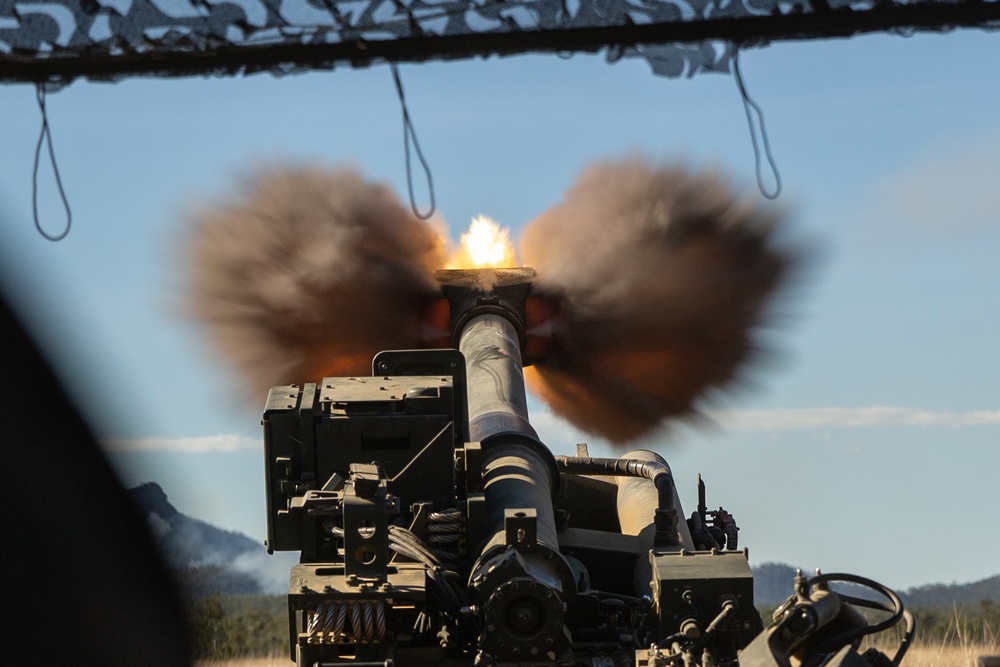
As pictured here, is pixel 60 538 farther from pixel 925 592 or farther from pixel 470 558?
pixel 925 592

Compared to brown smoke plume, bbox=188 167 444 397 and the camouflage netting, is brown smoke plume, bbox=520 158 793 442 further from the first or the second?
the camouflage netting

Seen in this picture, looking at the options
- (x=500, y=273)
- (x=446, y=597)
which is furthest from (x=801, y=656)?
(x=500, y=273)

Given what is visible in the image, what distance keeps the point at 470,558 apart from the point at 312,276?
1174 centimetres

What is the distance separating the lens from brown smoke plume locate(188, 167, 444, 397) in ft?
86.2

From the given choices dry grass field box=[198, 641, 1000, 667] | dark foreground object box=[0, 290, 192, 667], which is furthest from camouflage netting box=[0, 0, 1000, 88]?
dry grass field box=[198, 641, 1000, 667]

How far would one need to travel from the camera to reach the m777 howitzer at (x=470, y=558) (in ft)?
43.9

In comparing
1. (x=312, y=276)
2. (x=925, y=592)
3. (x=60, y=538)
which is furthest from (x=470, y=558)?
(x=925, y=592)

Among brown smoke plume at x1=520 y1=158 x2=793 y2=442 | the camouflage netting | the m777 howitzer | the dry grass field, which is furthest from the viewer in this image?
brown smoke plume at x1=520 y1=158 x2=793 y2=442

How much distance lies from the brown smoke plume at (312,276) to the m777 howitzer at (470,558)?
673 cm

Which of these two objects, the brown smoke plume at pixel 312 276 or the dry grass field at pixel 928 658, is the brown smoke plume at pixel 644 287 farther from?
the dry grass field at pixel 928 658

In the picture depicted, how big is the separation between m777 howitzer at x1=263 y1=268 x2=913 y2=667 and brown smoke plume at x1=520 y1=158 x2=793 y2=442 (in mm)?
6816

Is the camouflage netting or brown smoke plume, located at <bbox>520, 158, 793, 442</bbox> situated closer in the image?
the camouflage netting

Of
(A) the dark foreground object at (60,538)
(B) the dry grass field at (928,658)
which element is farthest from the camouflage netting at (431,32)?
(B) the dry grass field at (928,658)

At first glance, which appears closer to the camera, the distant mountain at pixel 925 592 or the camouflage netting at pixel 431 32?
the camouflage netting at pixel 431 32
